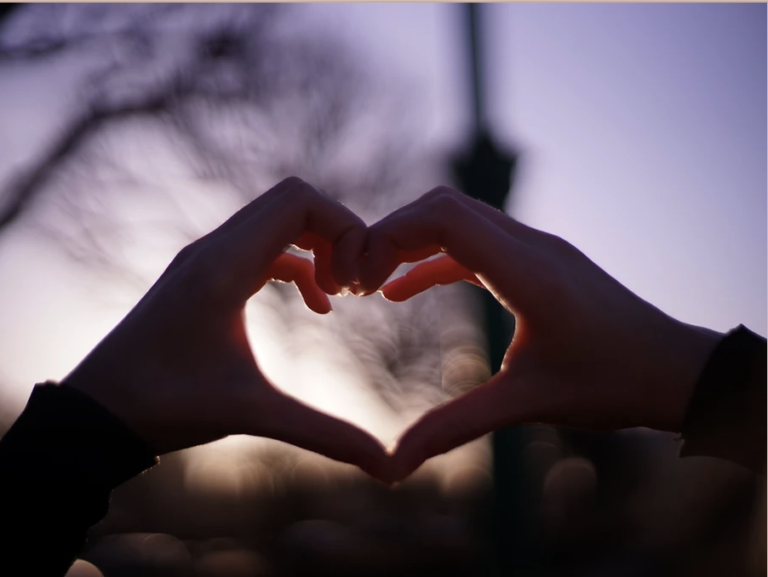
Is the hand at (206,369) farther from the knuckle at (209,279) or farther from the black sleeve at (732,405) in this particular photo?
the black sleeve at (732,405)

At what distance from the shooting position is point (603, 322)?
1.52 m

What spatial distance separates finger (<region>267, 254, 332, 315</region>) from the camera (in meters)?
1.98

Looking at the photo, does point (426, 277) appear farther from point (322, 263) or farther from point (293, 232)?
point (293, 232)

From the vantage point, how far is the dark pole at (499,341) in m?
3.48

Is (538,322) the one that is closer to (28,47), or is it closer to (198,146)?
(198,146)

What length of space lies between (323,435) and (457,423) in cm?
28

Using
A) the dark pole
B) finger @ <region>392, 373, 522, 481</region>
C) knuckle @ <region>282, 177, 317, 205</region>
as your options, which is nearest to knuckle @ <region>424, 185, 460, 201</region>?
knuckle @ <region>282, 177, 317, 205</region>

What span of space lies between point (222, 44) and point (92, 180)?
72.9 inches

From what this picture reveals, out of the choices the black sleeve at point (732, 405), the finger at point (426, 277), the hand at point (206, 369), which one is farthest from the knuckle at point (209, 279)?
the black sleeve at point (732, 405)

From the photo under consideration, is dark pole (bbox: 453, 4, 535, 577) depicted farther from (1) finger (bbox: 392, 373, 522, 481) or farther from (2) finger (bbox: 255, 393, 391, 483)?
(2) finger (bbox: 255, 393, 391, 483)

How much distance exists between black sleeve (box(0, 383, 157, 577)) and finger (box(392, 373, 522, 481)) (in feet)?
1.77

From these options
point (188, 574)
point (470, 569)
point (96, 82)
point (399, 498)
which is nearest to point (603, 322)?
point (96, 82)

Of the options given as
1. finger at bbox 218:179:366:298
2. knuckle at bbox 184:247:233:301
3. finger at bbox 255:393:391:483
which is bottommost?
finger at bbox 255:393:391:483

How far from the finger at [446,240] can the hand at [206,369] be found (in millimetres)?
248
